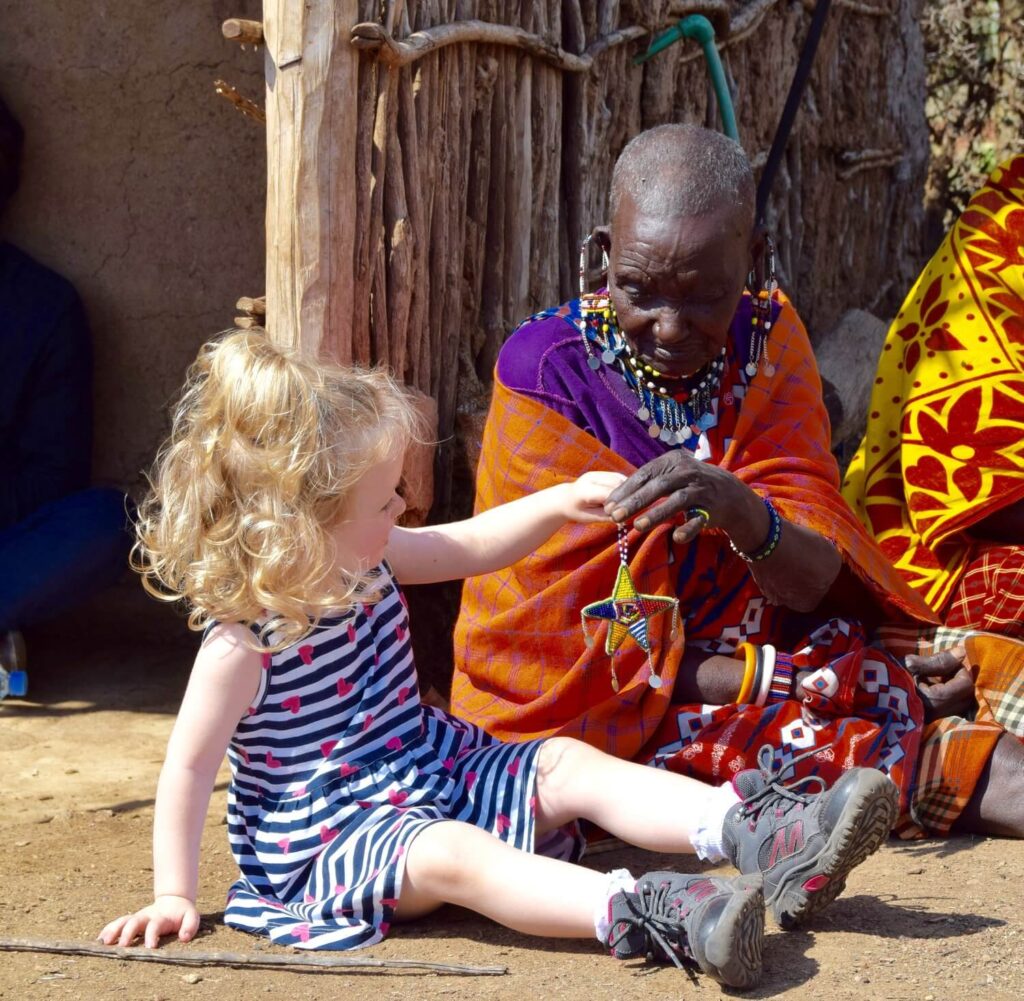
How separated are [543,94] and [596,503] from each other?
5.74 feet

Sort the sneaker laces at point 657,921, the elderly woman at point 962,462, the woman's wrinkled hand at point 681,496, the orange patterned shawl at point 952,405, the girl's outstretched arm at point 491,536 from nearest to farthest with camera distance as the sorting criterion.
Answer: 1. the sneaker laces at point 657,921
2. the woman's wrinkled hand at point 681,496
3. the girl's outstretched arm at point 491,536
4. the elderly woman at point 962,462
5. the orange patterned shawl at point 952,405

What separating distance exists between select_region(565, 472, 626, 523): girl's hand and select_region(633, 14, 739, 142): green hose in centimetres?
211

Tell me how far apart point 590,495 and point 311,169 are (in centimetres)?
121

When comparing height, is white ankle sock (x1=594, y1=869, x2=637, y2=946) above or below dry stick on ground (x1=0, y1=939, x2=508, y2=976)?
above

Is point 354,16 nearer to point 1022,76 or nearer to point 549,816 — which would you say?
point 549,816

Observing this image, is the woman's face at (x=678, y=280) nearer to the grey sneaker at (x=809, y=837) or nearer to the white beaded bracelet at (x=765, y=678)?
the white beaded bracelet at (x=765, y=678)

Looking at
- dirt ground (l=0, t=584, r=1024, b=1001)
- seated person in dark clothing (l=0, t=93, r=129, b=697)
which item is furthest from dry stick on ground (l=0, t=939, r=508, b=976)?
seated person in dark clothing (l=0, t=93, r=129, b=697)

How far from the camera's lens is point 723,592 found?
3531 millimetres

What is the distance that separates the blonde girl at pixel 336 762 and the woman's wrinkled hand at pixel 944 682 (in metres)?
0.95

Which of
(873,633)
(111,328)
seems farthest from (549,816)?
(111,328)

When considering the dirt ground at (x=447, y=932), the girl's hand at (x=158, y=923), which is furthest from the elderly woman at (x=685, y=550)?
the girl's hand at (x=158, y=923)

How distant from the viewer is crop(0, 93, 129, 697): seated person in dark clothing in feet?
15.8

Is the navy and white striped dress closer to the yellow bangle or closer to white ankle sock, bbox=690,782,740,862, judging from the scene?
white ankle sock, bbox=690,782,740,862

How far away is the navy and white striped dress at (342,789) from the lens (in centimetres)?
279
